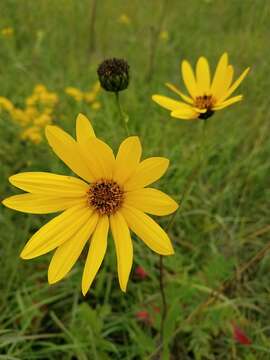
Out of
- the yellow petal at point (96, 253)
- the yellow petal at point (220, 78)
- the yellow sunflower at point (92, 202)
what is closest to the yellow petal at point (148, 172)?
the yellow sunflower at point (92, 202)

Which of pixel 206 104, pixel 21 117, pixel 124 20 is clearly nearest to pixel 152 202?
pixel 206 104

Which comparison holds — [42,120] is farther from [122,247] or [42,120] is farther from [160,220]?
[122,247]

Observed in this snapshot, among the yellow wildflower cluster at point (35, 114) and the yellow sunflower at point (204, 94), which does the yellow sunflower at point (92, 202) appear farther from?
the yellow wildflower cluster at point (35, 114)

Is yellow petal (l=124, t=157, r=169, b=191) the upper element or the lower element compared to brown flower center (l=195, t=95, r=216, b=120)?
lower

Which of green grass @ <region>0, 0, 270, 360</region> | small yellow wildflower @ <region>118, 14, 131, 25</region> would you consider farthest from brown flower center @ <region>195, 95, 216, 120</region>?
small yellow wildflower @ <region>118, 14, 131, 25</region>

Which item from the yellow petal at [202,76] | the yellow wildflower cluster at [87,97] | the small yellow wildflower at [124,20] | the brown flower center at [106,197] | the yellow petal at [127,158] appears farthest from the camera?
the small yellow wildflower at [124,20]

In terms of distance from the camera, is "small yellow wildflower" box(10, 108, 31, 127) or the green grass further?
"small yellow wildflower" box(10, 108, 31, 127)

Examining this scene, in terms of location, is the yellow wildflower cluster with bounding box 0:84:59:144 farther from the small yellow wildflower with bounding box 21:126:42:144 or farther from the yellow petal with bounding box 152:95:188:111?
the yellow petal with bounding box 152:95:188:111
